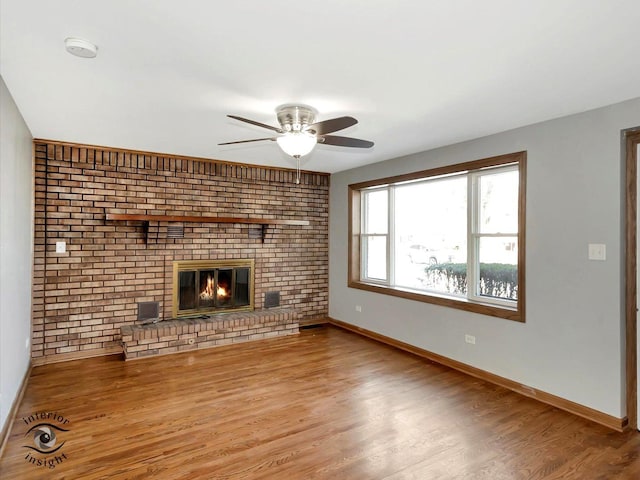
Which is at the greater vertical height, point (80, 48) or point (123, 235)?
point (80, 48)

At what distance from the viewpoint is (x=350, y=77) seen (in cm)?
243

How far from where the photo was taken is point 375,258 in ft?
18.3

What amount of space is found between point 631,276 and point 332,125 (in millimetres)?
2487

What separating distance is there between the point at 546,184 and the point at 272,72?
2513 mm

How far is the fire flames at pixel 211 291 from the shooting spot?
5129mm

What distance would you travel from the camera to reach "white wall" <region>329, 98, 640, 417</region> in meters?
2.89

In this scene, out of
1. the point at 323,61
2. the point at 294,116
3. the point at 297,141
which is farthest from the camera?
the point at 294,116

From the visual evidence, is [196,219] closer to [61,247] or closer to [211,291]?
[211,291]

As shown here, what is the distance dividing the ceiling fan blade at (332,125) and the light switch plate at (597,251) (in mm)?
2161

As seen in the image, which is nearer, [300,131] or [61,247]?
[300,131]

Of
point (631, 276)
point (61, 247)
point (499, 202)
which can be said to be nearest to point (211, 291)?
point (61, 247)

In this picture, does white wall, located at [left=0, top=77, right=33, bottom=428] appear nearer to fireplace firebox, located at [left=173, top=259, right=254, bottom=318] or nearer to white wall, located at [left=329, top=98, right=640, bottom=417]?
fireplace firebox, located at [left=173, top=259, right=254, bottom=318]

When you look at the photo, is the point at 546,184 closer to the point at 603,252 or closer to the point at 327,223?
the point at 603,252

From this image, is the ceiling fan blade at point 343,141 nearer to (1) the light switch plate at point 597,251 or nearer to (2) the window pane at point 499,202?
(2) the window pane at point 499,202
